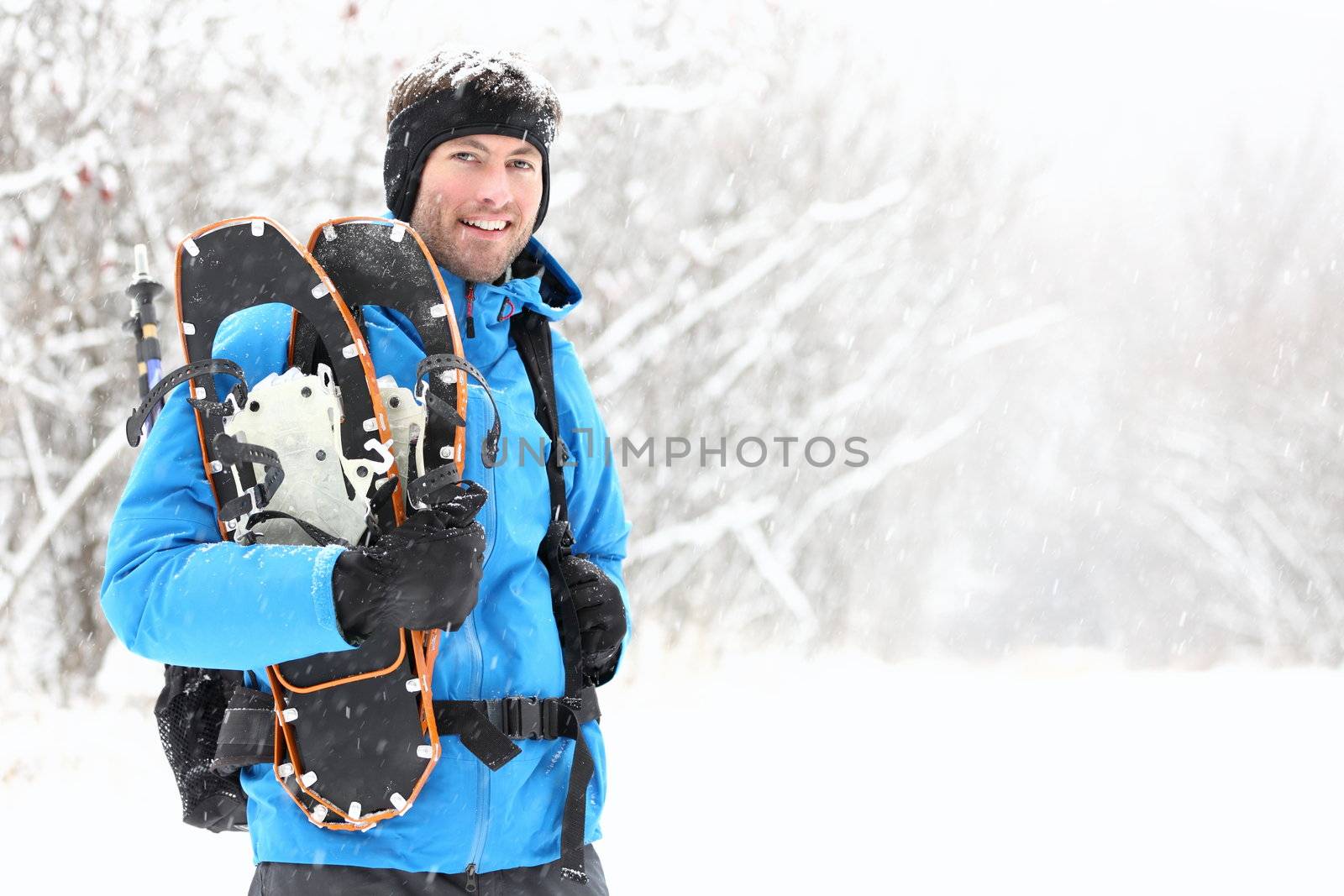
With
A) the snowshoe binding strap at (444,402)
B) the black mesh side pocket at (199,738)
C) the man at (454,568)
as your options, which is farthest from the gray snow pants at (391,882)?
the snowshoe binding strap at (444,402)

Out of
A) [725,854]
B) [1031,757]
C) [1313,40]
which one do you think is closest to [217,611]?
[725,854]

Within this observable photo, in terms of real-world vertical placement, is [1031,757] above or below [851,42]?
below

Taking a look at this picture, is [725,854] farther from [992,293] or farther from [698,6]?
[992,293]

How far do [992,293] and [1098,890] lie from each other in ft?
20.5

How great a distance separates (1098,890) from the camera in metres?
4.11

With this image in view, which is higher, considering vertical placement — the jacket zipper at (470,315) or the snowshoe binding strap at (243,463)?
the jacket zipper at (470,315)

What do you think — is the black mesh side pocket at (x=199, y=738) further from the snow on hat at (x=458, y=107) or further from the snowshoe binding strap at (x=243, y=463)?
the snow on hat at (x=458, y=107)

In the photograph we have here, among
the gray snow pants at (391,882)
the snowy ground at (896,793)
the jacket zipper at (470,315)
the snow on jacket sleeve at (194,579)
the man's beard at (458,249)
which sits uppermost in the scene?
the man's beard at (458,249)

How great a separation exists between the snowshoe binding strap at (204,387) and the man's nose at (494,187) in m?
0.47

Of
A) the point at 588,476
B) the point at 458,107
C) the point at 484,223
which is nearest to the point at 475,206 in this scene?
the point at 484,223

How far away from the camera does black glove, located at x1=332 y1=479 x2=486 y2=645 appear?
1.30m

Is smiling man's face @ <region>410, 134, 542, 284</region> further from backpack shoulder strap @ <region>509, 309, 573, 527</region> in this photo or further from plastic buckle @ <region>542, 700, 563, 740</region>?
plastic buckle @ <region>542, 700, 563, 740</region>

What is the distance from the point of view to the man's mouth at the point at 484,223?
1.71m

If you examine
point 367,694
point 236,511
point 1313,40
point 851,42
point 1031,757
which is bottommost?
point 1031,757
